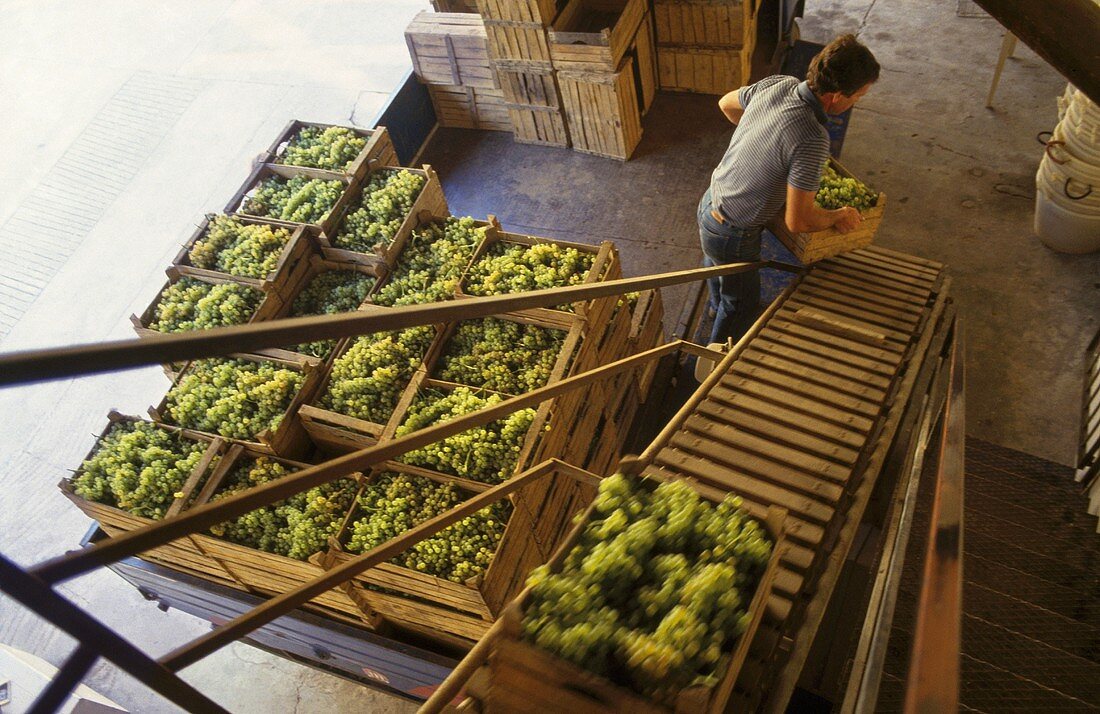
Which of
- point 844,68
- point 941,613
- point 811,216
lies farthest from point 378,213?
point 941,613

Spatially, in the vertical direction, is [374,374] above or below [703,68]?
above

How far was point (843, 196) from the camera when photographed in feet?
17.9

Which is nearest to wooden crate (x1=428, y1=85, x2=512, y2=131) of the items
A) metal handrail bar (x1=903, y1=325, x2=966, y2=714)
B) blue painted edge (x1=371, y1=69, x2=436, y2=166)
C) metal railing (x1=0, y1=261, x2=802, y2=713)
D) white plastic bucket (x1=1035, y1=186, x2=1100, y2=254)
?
blue painted edge (x1=371, y1=69, x2=436, y2=166)

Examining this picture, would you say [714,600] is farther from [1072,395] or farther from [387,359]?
[1072,395]

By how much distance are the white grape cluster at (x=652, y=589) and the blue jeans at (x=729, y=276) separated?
3.01 meters

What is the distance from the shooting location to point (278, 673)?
6520 millimetres

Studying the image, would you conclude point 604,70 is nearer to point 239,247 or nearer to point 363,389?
point 239,247

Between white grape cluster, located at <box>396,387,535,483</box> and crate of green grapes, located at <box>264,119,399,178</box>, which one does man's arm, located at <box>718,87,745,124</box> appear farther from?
crate of green grapes, located at <box>264,119,399,178</box>

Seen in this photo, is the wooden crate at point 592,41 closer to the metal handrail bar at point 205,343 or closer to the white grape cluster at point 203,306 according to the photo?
the white grape cluster at point 203,306

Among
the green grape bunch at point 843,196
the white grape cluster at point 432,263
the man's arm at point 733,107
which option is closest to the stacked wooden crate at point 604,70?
the white grape cluster at point 432,263

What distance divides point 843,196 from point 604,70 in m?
3.82

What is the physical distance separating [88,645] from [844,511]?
323 centimetres

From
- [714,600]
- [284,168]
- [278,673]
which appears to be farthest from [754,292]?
[278,673]

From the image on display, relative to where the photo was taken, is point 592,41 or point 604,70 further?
point 604,70
